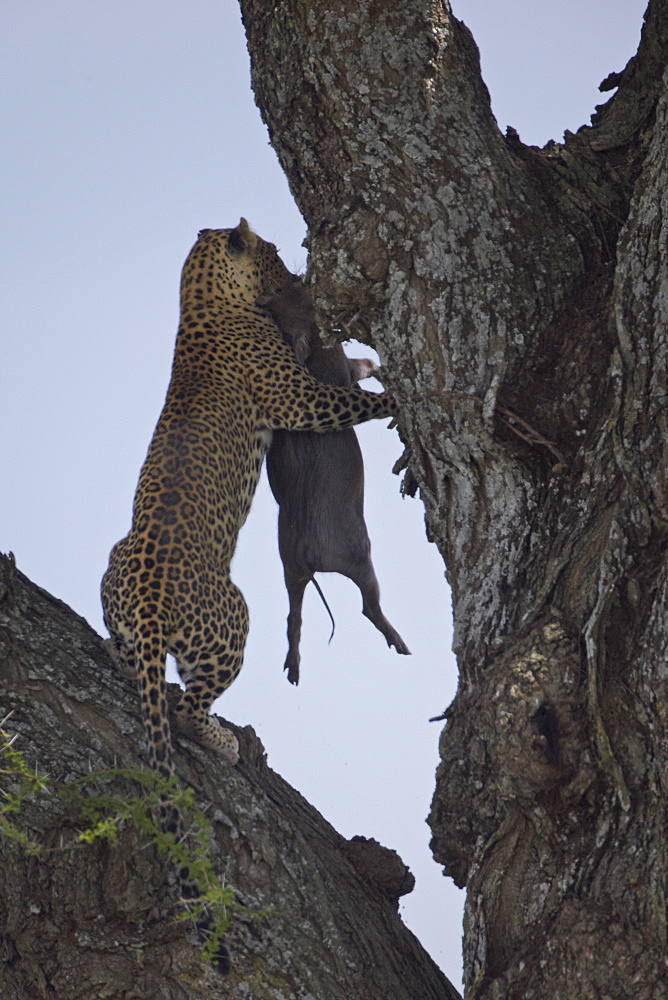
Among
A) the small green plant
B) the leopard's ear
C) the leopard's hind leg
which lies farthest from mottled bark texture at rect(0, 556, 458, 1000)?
the leopard's ear

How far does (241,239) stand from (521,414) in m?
3.74

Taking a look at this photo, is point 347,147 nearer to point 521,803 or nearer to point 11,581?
point 11,581

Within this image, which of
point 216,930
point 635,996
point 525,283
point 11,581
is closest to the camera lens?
point 635,996

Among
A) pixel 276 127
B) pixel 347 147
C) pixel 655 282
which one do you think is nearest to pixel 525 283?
pixel 655 282

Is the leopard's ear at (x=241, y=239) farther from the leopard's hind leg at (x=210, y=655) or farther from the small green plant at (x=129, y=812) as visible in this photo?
the small green plant at (x=129, y=812)

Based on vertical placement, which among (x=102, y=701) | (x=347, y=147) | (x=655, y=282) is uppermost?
(x=347, y=147)

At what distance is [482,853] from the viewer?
377 cm

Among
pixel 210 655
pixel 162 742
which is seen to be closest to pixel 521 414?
pixel 162 742

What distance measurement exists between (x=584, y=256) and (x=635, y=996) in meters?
2.65

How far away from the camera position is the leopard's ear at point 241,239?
722 centimetres

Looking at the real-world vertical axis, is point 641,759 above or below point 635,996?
above

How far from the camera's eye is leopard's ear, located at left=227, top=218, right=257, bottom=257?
7.22 meters

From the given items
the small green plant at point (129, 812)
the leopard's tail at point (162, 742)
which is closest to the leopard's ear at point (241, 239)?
the leopard's tail at point (162, 742)

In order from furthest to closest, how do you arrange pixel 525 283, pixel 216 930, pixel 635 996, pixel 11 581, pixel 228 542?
pixel 228 542
pixel 11 581
pixel 525 283
pixel 216 930
pixel 635 996
